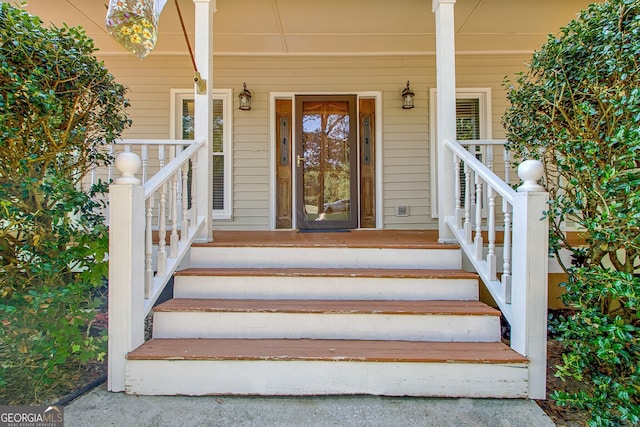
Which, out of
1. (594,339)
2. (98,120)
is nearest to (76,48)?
(98,120)

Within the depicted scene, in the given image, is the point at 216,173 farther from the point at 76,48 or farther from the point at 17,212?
the point at 17,212

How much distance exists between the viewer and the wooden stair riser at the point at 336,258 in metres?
2.53

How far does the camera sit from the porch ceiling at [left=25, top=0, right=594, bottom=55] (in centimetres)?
354

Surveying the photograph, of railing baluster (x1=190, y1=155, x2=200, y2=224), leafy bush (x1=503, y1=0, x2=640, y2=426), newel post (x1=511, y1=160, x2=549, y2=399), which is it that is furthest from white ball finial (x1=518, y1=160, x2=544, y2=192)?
railing baluster (x1=190, y1=155, x2=200, y2=224)

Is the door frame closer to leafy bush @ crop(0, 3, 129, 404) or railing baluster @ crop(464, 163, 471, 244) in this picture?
railing baluster @ crop(464, 163, 471, 244)

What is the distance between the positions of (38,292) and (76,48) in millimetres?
1448

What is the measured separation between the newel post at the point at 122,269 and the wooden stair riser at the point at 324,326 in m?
0.25

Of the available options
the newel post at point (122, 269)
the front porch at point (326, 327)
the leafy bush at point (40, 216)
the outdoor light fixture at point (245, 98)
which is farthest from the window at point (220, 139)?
the newel post at point (122, 269)

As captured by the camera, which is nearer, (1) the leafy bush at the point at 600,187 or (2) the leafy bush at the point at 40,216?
(1) the leafy bush at the point at 600,187

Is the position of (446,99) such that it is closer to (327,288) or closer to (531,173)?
(531,173)

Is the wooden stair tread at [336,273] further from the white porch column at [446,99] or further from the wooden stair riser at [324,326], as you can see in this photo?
the white porch column at [446,99]

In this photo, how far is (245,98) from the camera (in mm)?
4426

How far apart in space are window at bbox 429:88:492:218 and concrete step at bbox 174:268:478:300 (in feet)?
7.72

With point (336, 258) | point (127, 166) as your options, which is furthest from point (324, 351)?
point (127, 166)
